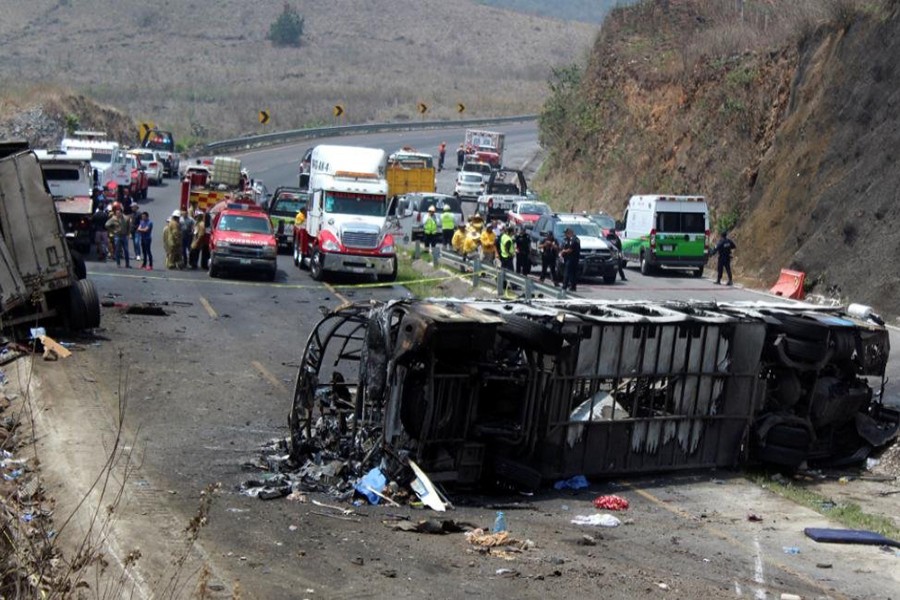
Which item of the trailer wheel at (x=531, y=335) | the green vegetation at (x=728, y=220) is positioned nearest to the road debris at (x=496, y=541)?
the trailer wheel at (x=531, y=335)

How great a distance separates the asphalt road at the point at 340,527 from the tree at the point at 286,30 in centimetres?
12112

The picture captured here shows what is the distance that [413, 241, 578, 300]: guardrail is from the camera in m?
26.1

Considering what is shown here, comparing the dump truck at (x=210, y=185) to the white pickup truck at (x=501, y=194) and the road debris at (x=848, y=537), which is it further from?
the road debris at (x=848, y=537)

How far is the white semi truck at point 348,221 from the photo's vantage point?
110 feet

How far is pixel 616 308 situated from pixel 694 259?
22978mm

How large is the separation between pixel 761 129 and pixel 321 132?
4374cm

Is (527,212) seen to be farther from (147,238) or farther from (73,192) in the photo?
(73,192)

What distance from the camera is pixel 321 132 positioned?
83750 mm

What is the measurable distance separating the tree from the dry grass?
2059 millimetres

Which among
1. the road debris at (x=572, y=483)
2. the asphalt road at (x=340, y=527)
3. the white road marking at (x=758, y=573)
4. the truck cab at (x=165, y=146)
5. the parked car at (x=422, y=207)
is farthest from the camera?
the truck cab at (x=165, y=146)

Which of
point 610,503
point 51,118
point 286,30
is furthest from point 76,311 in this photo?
point 286,30

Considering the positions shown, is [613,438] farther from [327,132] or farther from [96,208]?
[327,132]

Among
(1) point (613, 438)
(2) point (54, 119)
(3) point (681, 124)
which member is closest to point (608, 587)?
(1) point (613, 438)

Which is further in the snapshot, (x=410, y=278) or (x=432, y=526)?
(x=410, y=278)
